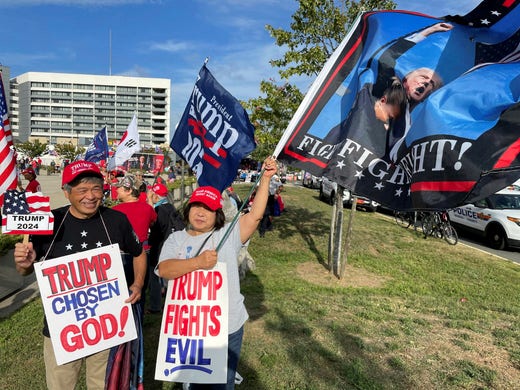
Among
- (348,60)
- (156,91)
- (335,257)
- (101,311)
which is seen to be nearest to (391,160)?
(348,60)

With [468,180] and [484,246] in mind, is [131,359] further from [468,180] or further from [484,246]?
[484,246]

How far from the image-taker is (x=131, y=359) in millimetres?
2852

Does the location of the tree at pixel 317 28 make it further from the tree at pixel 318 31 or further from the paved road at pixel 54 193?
the paved road at pixel 54 193

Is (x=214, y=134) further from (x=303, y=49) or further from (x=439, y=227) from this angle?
(x=439, y=227)

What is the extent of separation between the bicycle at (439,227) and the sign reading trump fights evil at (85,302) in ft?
36.5

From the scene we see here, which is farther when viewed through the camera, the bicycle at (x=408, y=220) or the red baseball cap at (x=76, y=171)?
the bicycle at (x=408, y=220)

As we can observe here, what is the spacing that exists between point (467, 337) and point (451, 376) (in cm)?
118

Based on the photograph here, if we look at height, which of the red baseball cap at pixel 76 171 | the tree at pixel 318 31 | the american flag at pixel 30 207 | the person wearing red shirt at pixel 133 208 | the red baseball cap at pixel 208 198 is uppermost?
the tree at pixel 318 31

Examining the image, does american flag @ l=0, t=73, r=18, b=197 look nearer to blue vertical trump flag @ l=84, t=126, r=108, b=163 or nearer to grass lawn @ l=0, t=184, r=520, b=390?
grass lawn @ l=0, t=184, r=520, b=390

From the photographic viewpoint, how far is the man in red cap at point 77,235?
8.46 feet

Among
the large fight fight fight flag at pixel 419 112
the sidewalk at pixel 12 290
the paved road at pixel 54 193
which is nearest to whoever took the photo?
the large fight fight fight flag at pixel 419 112

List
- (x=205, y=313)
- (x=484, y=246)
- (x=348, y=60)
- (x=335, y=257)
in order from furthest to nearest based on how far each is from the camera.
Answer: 1. (x=484, y=246)
2. (x=335, y=257)
3. (x=348, y=60)
4. (x=205, y=313)

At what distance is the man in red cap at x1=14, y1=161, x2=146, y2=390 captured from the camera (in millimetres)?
2578

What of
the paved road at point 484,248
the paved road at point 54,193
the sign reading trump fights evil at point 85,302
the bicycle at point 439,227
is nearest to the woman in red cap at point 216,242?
the sign reading trump fights evil at point 85,302
